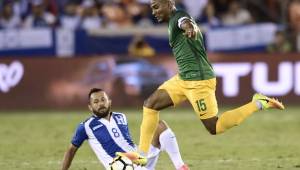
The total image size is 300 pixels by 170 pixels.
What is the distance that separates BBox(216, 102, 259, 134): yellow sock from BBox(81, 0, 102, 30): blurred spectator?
11.5 metres

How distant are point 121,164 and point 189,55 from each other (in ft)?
5.03

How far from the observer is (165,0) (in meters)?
9.30

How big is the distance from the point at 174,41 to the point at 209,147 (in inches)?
151

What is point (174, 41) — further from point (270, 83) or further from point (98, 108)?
point (270, 83)

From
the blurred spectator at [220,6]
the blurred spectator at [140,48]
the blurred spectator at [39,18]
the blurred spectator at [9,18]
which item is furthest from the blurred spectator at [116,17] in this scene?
the blurred spectator at [220,6]

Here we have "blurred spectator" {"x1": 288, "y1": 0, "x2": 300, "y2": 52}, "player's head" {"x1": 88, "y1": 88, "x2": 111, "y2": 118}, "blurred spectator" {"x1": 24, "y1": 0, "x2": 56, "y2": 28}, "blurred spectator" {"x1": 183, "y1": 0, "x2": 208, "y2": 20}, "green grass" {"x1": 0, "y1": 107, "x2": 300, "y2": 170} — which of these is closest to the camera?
"player's head" {"x1": 88, "y1": 88, "x2": 111, "y2": 118}

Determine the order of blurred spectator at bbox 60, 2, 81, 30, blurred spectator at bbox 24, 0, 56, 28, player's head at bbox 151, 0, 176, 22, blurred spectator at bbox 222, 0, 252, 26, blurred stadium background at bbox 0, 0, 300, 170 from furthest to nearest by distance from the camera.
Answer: blurred spectator at bbox 60, 2, 81, 30, blurred spectator at bbox 222, 0, 252, 26, blurred spectator at bbox 24, 0, 56, 28, blurred stadium background at bbox 0, 0, 300, 170, player's head at bbox 151, 0, 176, 22

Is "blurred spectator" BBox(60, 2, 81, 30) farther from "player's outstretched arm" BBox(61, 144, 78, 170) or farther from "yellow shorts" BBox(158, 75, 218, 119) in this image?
"player's outstretched arm" BBox(61, 144, 78, 170)

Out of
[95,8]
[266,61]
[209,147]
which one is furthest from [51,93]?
[209,147]

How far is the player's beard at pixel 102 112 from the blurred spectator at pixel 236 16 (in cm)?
1199

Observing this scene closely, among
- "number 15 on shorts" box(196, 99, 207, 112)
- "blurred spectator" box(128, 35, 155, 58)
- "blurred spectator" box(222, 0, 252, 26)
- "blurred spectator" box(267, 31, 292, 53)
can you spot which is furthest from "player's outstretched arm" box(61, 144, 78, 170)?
"blurred spectator" box(222, 0, 252, 26)

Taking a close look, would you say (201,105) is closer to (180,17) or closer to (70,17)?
(180,17)

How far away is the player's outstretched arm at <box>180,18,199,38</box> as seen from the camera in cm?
861

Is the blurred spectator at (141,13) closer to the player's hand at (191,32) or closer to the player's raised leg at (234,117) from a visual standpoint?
the player's raised leg at (234,117)
